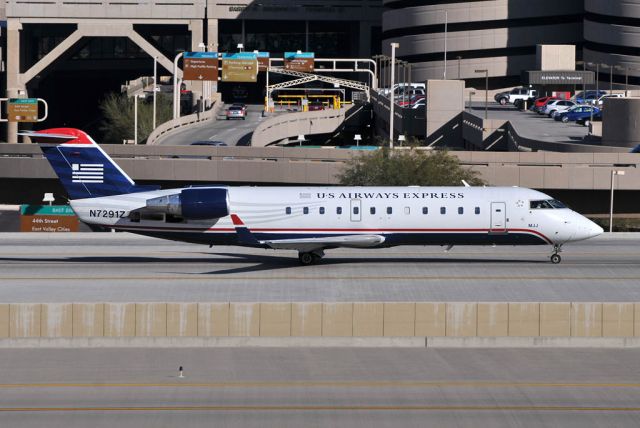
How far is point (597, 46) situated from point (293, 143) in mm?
39030

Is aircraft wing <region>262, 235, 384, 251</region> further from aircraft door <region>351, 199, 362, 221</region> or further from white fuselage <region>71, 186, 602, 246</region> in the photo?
aircraft door <region>351, 199, 362, 221</region>

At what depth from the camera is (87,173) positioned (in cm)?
4328

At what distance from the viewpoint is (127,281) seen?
40.8 metres

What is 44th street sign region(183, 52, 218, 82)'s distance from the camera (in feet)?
345

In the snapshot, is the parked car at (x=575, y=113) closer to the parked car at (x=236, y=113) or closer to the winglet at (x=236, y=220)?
the parked car at (x=236, y=113)

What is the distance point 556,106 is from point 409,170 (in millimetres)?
43253

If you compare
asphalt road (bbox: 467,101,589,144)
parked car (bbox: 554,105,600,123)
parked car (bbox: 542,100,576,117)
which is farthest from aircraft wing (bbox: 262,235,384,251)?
parked car (bbox: 542,100,576,117)

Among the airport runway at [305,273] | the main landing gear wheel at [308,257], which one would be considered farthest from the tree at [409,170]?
the main landing gear wheel at [308,257]

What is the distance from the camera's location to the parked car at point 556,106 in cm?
10263

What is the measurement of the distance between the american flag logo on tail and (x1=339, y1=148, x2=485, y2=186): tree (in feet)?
74.5

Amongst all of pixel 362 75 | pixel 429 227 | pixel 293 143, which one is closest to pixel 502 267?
Result: pixel 429 227
